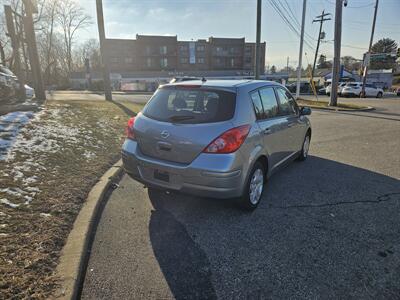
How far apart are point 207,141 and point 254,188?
107cm

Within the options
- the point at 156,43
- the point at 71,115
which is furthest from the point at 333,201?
the point at 156,43

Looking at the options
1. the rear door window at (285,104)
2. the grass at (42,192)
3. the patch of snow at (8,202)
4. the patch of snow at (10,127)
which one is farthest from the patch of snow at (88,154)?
the rear door window at (285,104)

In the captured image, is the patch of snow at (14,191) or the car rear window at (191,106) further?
the patch of snow at (14,191)

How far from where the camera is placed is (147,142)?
11.5 ft

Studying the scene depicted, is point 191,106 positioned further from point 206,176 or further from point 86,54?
point 86,54

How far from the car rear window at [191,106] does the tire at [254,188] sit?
861mm

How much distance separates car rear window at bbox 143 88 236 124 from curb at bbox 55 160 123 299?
142cm

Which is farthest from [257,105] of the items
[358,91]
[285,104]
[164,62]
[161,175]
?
[164,62]

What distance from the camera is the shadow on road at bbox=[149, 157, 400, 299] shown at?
7.79 feet

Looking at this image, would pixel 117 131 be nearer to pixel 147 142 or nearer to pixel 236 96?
pixel 147 142

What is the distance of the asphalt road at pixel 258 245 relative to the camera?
2355 mm

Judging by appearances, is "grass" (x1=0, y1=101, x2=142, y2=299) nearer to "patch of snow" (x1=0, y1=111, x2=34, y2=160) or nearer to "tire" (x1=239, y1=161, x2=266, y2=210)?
"patch of snow" (x1=0, y1=111, x2=34, y2=160)

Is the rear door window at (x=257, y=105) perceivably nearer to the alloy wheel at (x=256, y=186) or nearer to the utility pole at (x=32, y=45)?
the alloy wheel at (x=256, y=186)

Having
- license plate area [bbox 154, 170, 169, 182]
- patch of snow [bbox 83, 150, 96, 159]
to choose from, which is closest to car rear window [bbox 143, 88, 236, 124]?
license plate area [bbox 154, 170, 169, 182]
